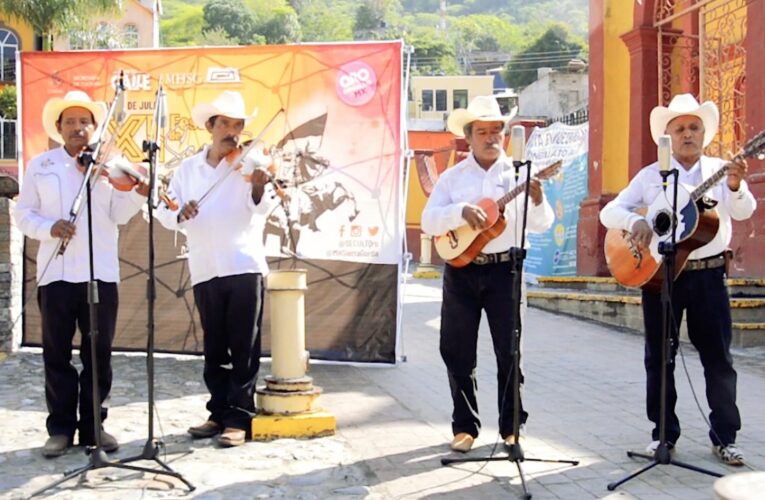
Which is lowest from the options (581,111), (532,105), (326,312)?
(326,312)

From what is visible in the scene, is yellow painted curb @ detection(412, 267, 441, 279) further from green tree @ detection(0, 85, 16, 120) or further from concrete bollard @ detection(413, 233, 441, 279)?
green tree @ detection(0, 85, 16, 120)

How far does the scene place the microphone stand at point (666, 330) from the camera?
4.61 meters

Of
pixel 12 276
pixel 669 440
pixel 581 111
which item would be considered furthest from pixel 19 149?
pixel 581 111

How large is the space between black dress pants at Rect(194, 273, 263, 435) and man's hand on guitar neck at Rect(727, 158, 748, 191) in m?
2.76

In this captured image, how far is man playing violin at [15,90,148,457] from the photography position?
5.25 meters

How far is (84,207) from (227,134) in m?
0.94

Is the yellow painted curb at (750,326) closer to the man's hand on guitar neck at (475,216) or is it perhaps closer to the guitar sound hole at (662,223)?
the guitar sound hole at (662,223)

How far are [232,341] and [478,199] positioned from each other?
1736mm

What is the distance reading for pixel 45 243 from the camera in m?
5.33

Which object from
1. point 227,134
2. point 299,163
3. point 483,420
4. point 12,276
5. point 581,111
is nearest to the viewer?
point 227,134

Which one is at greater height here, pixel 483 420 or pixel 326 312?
pixel 326 312

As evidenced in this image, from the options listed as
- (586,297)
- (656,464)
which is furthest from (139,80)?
(586,297)

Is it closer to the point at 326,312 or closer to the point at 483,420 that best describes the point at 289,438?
the point at 483,420

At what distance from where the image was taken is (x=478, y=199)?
5184 mm
